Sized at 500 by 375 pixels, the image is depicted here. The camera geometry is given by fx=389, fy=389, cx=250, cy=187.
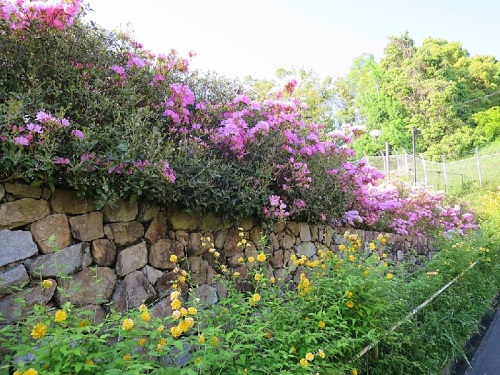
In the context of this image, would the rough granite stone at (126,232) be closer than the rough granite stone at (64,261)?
No

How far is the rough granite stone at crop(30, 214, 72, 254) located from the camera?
1971 mm

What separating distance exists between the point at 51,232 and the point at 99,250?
0.93ft

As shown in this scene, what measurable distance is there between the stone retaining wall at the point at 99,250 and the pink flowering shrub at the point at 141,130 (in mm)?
135

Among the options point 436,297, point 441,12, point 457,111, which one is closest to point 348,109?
point 457,111

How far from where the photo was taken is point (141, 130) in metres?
2.37

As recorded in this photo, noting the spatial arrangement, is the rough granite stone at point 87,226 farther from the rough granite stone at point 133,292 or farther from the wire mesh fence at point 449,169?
the wire mesh fence at point 449,169

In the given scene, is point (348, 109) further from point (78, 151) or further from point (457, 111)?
point (78, 151)

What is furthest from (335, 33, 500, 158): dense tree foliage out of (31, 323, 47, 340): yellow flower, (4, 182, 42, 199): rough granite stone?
→ (31, 323, 47, 340): yellow flower

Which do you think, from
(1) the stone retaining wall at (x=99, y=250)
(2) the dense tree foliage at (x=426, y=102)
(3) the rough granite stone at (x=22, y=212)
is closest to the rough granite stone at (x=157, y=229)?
(1) the stone retaining wall at (x=99, y=250)

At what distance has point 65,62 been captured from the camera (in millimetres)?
2352

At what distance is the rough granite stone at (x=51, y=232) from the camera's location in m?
1.97

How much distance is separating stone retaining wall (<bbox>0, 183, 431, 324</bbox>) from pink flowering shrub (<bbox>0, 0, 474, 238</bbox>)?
5.3 inches

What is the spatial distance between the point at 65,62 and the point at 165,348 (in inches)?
73.9

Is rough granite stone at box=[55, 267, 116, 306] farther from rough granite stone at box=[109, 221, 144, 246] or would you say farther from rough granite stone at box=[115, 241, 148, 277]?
rough granite stone at box=[109, 221, 144, 246]
